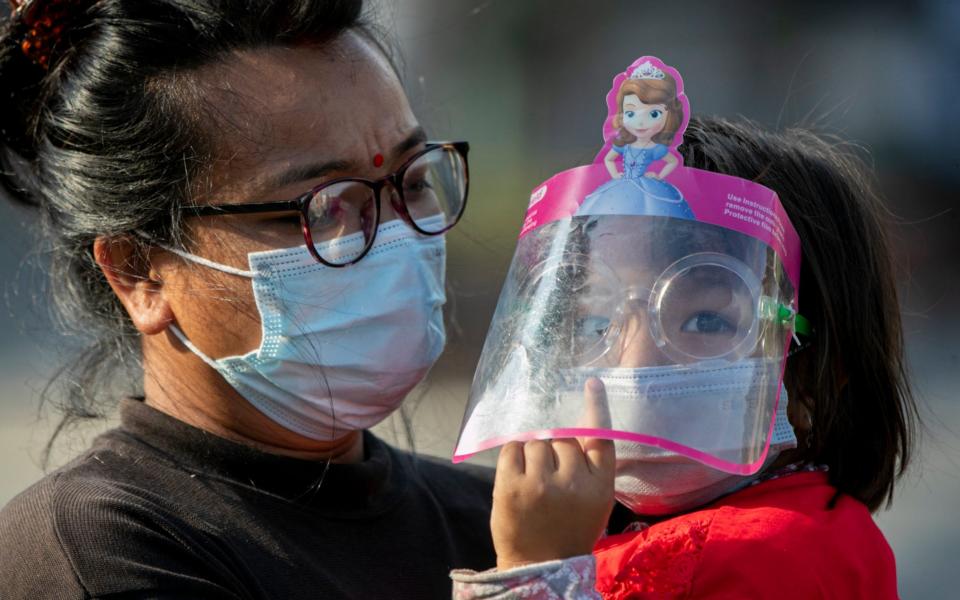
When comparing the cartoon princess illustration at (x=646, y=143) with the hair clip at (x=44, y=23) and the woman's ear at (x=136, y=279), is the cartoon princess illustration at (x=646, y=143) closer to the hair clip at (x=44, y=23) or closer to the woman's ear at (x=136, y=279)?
the woman's ear at (x=136, y=279)

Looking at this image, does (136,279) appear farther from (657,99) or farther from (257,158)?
(657,99)

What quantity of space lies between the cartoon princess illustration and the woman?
60 centimetres

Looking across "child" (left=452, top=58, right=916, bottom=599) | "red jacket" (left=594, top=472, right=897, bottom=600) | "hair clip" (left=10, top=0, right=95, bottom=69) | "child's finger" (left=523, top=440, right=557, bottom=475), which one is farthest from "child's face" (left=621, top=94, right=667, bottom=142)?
"hair clip" (left=10, top=0, right=95, bottom=69)

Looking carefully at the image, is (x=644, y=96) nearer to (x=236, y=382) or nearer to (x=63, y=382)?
(x=236, y=382)

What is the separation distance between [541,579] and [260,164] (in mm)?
1010

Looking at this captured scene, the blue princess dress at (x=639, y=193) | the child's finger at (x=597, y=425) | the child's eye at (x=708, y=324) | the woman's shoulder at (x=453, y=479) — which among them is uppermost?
the blue princess dress at (x=639, y=193)

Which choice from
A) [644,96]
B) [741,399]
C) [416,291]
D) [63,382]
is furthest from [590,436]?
[63,382]

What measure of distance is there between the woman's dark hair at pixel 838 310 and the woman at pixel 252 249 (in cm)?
67

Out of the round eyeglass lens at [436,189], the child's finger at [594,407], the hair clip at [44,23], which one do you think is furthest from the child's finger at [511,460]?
the hair clip at [44,23]

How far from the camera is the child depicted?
1704 millimetres

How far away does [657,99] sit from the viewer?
1.85 meters

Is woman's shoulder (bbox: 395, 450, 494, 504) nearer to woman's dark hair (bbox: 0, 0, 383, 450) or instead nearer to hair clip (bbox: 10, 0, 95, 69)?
woman's dark hair (bbox: 0, 0, 383, 450)

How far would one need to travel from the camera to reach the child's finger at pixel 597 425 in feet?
5.61

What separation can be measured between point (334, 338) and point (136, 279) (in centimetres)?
42
